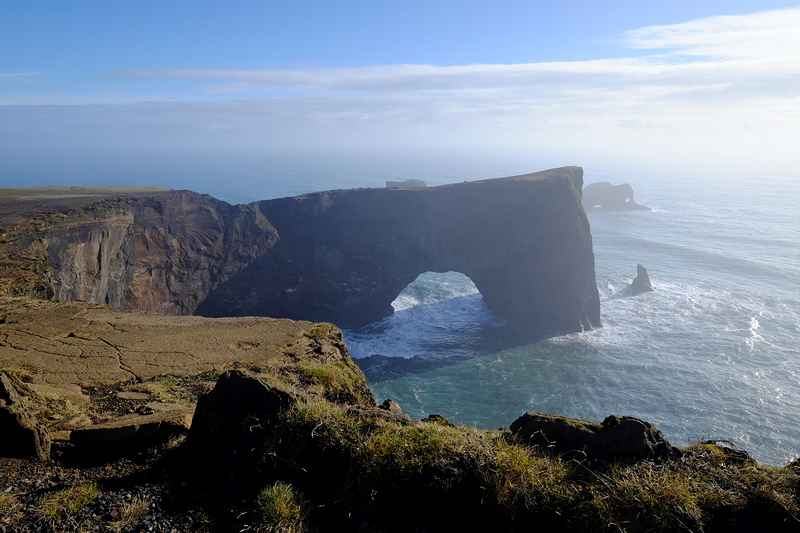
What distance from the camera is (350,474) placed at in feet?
13.8

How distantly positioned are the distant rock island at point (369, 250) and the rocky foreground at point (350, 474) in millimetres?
37401

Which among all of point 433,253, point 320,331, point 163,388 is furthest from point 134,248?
point 163,388

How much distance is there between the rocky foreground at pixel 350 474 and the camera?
3.80m

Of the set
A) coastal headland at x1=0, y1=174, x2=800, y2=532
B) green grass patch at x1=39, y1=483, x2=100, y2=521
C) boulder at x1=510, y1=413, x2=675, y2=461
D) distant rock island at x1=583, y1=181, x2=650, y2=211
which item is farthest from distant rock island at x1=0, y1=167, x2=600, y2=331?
distant rock island at x1=583, y1=181, x2=650, y2=211

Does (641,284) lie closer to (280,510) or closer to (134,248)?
(134,248)

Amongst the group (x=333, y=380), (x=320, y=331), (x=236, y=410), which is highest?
(x=236, y=410)

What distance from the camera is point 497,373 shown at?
35.0m

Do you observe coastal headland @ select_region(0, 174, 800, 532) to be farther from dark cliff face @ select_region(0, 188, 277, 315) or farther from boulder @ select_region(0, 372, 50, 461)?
dark cliff face @ select_region(0, 188, 277, 315)

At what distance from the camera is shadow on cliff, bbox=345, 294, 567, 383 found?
37031 millimetres

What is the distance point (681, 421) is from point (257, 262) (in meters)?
40.6

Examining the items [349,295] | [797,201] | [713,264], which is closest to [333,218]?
[349,295]

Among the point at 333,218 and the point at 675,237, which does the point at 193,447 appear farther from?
the point at 675,237

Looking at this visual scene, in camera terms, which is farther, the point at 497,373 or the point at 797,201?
the point at 797,201

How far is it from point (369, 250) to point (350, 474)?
46462mm
